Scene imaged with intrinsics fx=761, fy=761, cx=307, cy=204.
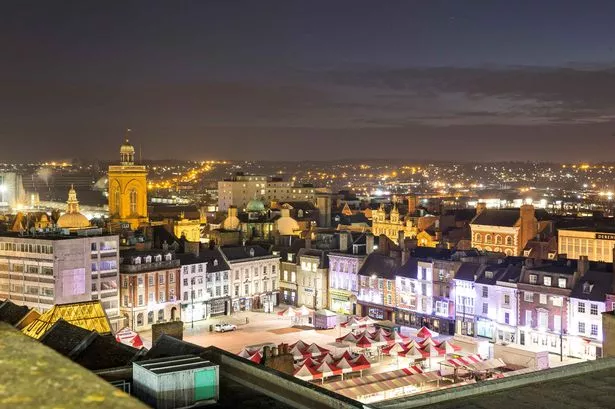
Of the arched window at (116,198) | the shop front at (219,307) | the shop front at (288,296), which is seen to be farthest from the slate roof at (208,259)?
the arched window at (116,198)

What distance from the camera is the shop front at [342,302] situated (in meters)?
81.3

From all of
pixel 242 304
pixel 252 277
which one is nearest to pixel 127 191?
pixel 252 277

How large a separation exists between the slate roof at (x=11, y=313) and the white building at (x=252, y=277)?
4569 cm

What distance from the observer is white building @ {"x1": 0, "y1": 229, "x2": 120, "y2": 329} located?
223ft

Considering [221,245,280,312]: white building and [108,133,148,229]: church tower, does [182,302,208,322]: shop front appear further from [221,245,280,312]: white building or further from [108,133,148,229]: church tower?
[108,133,148,229]: church tower

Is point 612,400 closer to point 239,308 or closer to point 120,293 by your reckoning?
point 120,293

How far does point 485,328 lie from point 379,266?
48.8ft

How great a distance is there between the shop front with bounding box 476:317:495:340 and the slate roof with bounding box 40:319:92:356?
44855mm

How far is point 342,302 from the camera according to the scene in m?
83.0

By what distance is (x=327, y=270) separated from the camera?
277 ft

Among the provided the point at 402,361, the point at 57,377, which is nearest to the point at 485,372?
the point at 402,361

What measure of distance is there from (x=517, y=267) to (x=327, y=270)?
24.4 meters

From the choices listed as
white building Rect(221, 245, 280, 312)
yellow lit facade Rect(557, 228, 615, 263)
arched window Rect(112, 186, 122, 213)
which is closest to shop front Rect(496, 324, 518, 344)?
white building Rect(221, 245, 280, 312)

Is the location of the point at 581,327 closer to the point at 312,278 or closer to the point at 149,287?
the point at 312,278
